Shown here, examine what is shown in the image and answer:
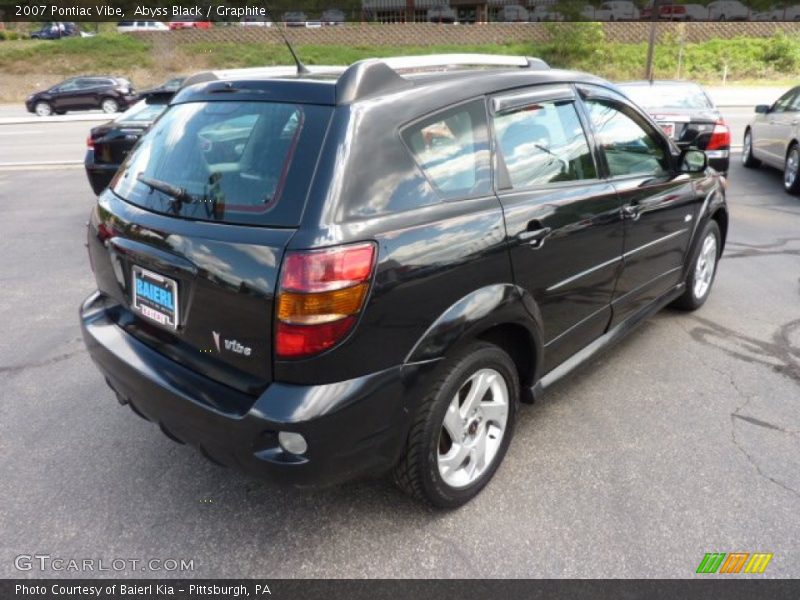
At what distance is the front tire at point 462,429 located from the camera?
238 cm

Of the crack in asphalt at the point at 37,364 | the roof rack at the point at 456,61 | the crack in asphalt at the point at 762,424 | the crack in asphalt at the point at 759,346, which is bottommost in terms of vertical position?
the crack in asphalt at the point at 37,364

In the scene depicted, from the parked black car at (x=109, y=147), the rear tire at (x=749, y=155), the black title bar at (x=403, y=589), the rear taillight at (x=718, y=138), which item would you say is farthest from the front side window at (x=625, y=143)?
the rear tire at (x=749, y=155)

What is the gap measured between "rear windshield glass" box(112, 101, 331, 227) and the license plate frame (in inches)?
10.2

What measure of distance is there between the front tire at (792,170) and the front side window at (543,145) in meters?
6.98

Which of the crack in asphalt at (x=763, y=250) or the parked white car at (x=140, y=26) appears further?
the parked white car at (x=140, y=26)

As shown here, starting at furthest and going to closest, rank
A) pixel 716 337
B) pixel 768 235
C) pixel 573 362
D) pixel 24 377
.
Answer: pixel 768 235 < pixel 716 337 < pixel 24 377 < pixel 573 362

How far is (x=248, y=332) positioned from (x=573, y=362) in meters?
1.80

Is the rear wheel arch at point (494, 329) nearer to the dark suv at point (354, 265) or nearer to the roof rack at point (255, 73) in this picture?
the dark suv at point (354, 265)

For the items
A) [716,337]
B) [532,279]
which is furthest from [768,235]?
[532,279]

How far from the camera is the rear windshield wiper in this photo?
244cm

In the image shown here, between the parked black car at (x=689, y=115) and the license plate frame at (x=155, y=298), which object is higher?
the parked black car at (x=689, y=115)

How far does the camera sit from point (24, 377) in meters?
3.87

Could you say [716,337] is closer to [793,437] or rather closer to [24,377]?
[793,437]

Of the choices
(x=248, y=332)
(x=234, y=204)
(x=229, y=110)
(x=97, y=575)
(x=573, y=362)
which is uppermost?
(x=229, y=110)
